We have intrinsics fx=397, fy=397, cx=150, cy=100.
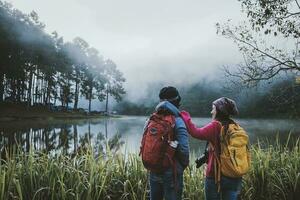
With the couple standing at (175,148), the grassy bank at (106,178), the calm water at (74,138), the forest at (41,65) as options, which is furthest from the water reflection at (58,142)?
the forest at (41,65)

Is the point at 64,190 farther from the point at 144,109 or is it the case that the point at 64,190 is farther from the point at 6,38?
the point at 144,109

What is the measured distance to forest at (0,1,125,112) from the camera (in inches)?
1432

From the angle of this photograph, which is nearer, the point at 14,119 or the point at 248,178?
the point at 248,178

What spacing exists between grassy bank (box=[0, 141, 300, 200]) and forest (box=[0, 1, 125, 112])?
32.4m

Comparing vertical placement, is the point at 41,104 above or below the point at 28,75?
below

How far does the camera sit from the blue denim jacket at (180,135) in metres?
3.40

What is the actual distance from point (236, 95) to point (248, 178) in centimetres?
263

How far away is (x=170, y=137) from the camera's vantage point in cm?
340

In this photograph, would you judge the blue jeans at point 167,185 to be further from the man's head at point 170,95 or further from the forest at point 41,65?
the forest at point 41,65

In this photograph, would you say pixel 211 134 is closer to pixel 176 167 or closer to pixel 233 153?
pixel 233 153

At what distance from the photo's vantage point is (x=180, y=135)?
11.2ft

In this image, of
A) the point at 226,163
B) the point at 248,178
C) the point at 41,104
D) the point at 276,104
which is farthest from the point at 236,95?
the point at 41,104

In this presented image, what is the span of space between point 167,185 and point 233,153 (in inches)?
25.4

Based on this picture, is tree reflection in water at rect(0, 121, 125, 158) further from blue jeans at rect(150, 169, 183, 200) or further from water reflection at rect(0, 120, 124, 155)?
blue jeans at rect(150, 169, 183, 200)
